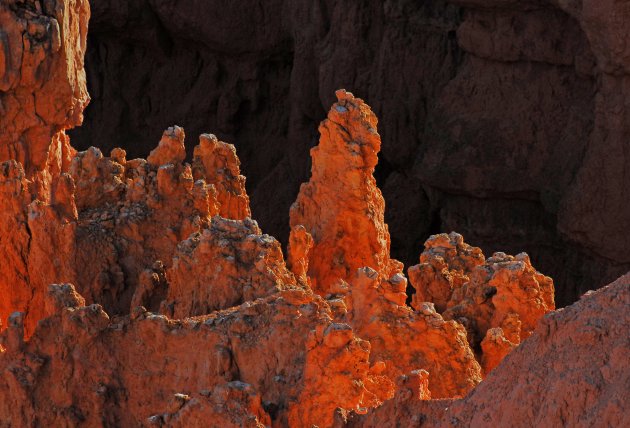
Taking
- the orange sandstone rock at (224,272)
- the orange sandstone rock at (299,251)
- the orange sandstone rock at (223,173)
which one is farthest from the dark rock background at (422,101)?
the orange sandstone rock at (224,272)

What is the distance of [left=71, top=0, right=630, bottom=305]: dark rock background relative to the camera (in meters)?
14.0

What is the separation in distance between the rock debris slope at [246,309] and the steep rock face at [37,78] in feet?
0.10

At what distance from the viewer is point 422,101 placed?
16.0m

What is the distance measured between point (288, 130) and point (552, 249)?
14.0 feet

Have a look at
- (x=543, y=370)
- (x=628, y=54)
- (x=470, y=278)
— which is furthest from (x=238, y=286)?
(x=628, y=54)

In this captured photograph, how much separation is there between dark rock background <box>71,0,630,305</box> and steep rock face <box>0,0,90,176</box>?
184 inches

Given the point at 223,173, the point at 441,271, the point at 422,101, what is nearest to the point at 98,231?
the point at 223,173

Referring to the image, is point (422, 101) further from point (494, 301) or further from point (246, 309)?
point (246, 309)

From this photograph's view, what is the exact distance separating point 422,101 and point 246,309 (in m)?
8.65

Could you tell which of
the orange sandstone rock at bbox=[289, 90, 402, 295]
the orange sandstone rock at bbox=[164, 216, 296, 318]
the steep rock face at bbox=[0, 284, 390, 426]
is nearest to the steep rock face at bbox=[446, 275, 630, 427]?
the steep rock face at bbox=[0, 284, 390, 426]

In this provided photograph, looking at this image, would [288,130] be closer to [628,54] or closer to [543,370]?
[628,54]

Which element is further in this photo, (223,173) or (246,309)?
(223,173)

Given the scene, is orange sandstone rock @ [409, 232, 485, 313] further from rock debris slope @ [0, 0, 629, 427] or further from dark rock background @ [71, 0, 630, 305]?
dark rock background @ [71, 0, 630, 305]

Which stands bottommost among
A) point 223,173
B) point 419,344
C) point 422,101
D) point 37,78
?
point 422,101
